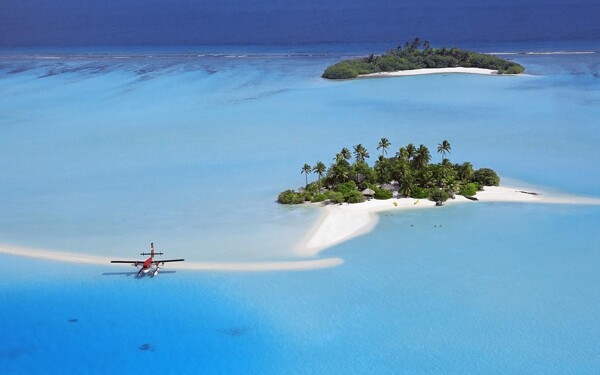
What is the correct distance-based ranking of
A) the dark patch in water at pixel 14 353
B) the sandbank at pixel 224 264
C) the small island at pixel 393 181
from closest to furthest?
the dark patch in water at pixel 14 353, the sandbank at pixel 224 264, the small island at pixel 393 181

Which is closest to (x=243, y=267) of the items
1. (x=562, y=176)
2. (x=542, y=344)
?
(x=542, y=344)

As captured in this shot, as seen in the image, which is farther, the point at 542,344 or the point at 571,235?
the point at 571,235

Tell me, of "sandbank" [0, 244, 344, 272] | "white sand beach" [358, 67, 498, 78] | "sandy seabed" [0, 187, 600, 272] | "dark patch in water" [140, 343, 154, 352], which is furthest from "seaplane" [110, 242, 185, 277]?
"white sand beach" [358, 67, 498, 78]

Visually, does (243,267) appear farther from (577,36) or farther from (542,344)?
(577,36)

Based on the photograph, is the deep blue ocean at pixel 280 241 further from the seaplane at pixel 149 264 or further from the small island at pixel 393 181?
the small island at pixel 393 181

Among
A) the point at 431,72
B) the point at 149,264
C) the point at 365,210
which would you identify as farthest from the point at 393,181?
the point at 431,72

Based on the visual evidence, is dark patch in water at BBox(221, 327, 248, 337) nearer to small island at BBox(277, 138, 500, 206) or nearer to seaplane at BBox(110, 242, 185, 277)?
seaplane at BBox(110, 242, 185, 277)

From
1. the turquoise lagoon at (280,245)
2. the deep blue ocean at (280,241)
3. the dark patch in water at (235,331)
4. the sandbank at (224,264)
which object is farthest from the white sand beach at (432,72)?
the dark patch in water at (235,331)
